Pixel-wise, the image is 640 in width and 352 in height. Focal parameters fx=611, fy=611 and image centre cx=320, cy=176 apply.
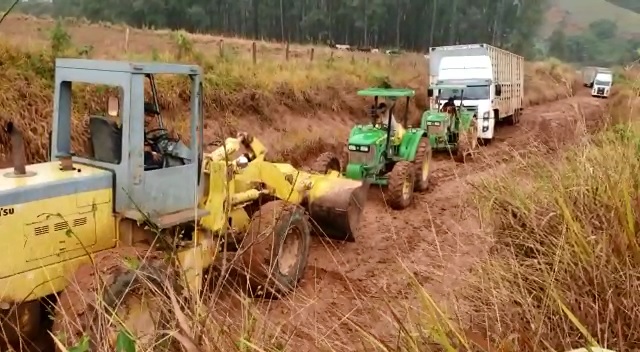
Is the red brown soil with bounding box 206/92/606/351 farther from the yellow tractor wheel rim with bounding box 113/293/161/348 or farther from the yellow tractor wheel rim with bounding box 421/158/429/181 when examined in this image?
the yellow tractor wheel rim with bounding box 113/293/161/348

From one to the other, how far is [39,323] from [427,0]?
58.9 m

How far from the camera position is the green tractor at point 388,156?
374 inches

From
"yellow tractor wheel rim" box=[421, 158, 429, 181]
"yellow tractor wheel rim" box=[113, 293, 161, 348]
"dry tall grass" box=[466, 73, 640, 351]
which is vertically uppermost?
"dry tall grass" box=[466, 73, 640, 351]

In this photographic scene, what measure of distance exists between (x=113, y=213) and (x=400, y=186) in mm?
5513

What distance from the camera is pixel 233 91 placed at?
44.1ft

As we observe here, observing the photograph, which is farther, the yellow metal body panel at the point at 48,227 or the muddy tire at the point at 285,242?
the muddy tire at the point at 285,242

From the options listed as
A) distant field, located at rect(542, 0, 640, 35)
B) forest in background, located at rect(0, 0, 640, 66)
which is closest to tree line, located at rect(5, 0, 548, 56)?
forest in background, located at rect(0, 0, 640, 66)

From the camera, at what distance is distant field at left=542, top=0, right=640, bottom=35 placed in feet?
300

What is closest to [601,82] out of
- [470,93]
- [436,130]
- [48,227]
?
[470,93]

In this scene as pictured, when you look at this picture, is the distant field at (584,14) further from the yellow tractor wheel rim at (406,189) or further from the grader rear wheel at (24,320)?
the grader rear wheel at (24,320)

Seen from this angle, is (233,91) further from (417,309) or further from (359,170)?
(417,309)

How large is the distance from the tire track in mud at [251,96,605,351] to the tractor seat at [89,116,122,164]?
1.73 meters

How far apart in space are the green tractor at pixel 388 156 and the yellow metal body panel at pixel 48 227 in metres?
5.14

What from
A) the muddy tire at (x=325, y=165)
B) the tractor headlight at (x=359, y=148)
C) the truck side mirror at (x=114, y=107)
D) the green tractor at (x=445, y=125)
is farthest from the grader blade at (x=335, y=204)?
the green tractor at (x=445, y=125)
